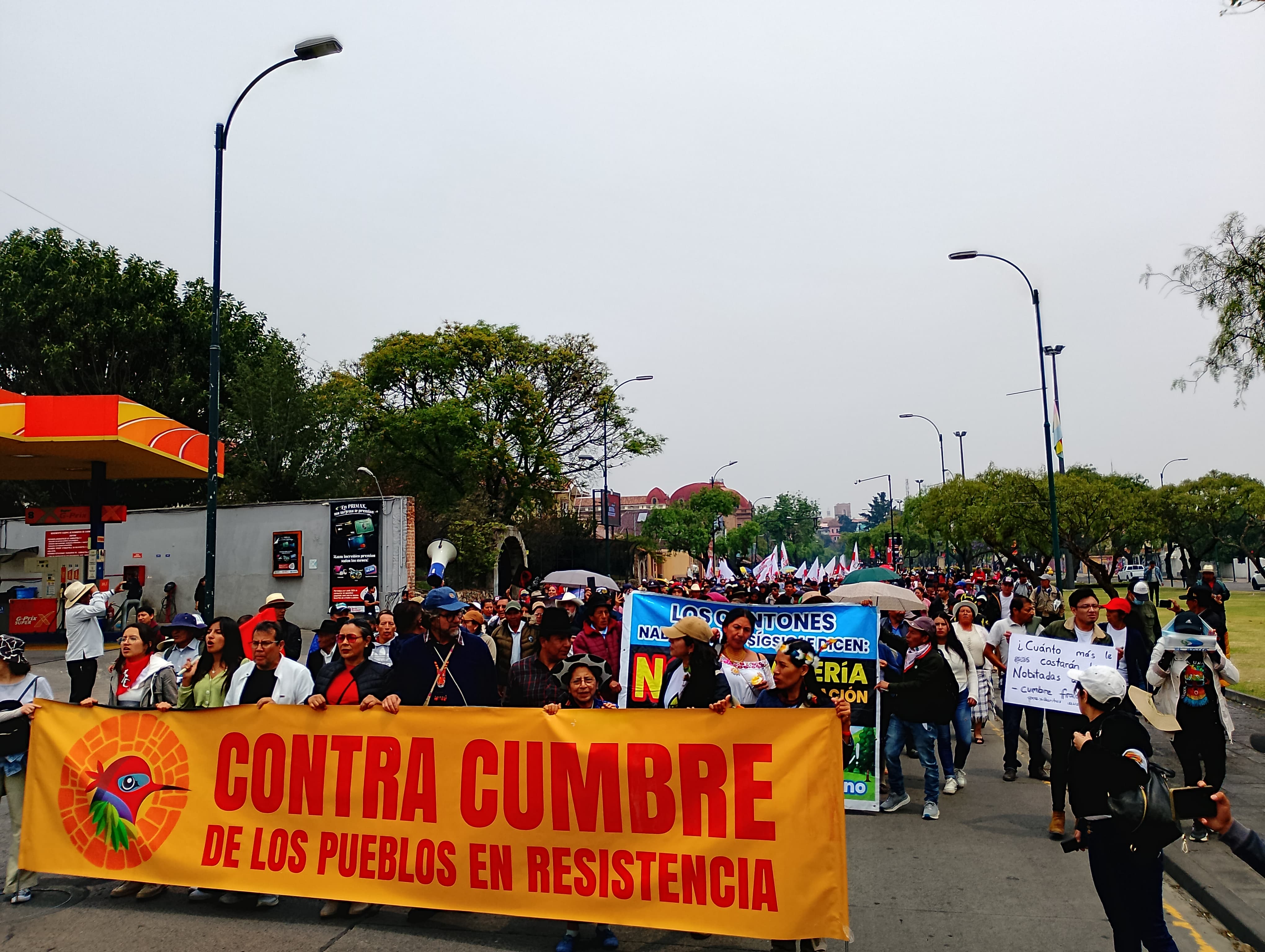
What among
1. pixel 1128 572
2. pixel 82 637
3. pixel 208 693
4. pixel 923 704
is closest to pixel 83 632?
pixel 82 637

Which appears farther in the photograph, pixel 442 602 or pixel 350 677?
pixel 442 602

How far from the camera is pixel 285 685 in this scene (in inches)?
244

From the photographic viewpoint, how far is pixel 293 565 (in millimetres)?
26703

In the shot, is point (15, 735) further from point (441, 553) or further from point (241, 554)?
point (441, 553)

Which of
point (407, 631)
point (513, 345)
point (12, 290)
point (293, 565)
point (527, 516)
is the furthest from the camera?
point (527, 516)

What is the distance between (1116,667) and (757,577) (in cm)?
1848

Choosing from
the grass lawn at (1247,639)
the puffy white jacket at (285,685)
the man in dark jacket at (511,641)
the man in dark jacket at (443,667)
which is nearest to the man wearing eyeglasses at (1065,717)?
the grass lawn at (1247,639)

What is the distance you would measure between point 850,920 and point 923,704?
8.69 feet

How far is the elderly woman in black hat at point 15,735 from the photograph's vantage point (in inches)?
240

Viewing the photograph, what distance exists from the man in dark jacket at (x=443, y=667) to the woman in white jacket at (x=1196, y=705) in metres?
4.91

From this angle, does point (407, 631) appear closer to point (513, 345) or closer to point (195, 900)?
point (195, 900)

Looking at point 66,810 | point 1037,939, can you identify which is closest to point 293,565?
point 66,810

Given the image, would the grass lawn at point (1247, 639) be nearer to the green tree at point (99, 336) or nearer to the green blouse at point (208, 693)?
the green blouse at point (208, 693)

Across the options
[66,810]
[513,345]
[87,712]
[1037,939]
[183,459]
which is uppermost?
[513,345]
